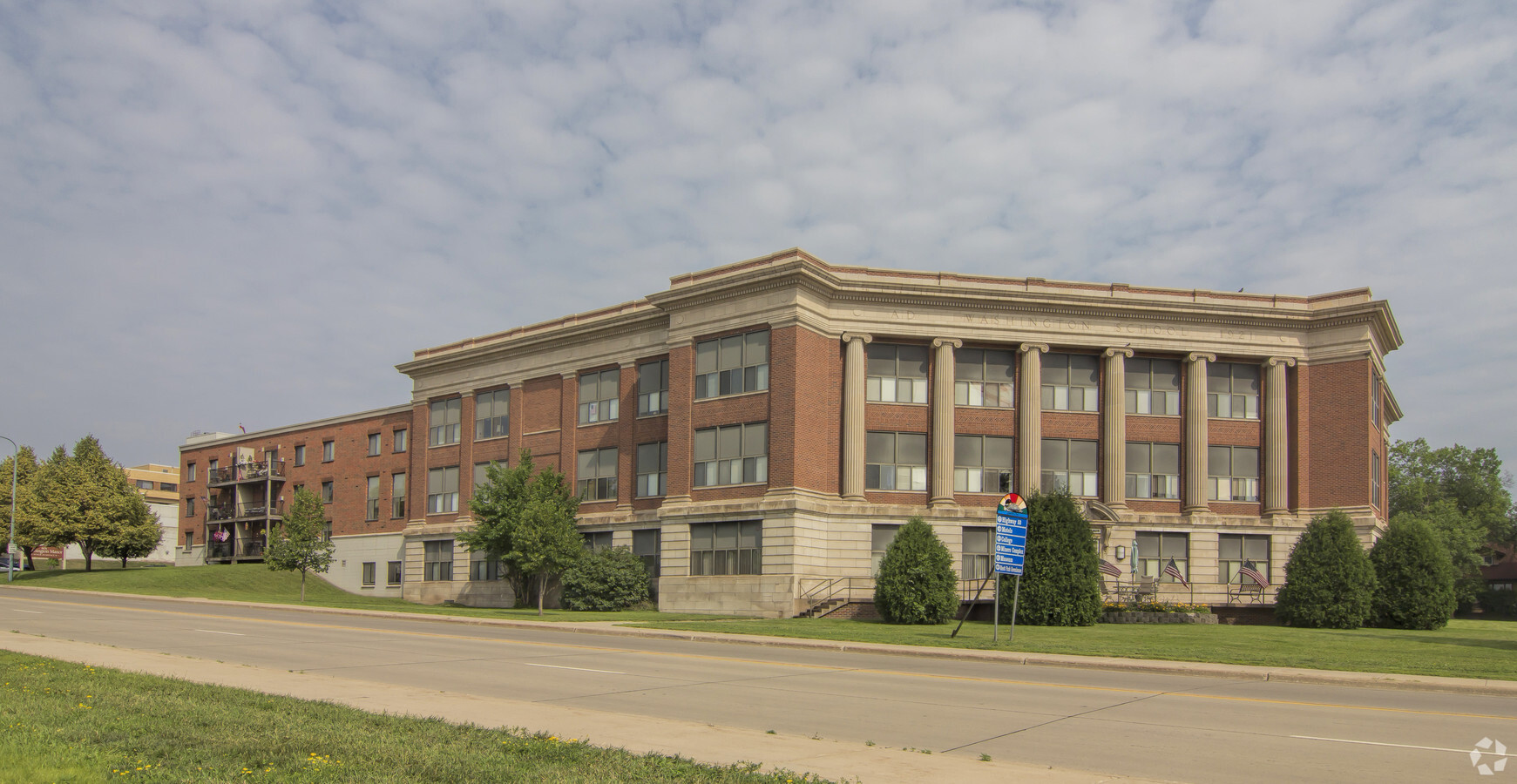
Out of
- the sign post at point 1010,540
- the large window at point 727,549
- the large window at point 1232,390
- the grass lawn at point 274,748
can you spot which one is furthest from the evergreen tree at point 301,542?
the large window at point 1232,390

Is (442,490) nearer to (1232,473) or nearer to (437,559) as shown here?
(437,559)

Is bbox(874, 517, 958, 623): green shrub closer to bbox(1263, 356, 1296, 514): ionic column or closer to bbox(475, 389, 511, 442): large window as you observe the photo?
bbox(1263, 356, 1296, 514): ionic column

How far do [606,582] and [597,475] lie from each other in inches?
280

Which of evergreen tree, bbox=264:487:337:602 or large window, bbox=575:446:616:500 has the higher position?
large window, bbox=575:446:616:500

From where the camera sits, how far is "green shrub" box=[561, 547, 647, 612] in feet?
145

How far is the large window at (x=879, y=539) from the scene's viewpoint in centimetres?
4262

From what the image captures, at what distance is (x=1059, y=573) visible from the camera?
34.4 metres

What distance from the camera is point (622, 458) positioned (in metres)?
48.8

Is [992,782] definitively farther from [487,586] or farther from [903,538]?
[487,586]

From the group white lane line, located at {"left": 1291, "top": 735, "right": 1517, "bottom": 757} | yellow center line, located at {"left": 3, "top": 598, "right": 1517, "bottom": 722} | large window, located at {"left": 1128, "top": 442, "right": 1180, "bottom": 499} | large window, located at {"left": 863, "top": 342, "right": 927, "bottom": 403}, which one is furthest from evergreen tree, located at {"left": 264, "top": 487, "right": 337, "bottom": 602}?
white lane line, located at {"left": 1291, "top": 735, "right": 1517, "bottom": 757}

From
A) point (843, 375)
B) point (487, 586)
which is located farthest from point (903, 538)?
point (487, 586)

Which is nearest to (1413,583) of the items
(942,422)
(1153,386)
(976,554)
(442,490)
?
(1153,386)

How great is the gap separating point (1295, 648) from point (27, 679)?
83.8ft

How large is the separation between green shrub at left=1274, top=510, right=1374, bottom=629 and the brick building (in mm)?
6225
